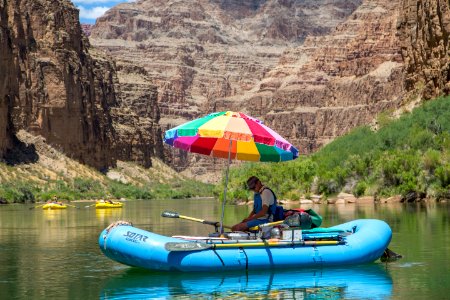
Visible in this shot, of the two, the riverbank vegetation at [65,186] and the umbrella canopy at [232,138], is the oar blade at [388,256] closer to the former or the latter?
the umbrella canopy at [232,138]

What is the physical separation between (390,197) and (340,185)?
39.5 feet

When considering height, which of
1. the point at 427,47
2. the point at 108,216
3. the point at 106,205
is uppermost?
the point at 427,47

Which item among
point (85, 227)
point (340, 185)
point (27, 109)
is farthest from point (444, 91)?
point (27, 109)

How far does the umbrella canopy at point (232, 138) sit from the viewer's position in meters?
29.4

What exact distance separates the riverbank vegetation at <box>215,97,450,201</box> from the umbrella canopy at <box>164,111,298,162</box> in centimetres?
4981

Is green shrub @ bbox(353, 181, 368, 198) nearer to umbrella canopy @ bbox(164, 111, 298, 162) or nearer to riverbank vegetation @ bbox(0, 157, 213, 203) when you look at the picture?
riverbank vegetation @ bbox(0, 157, 213, 203)

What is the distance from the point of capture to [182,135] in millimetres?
A: 29672

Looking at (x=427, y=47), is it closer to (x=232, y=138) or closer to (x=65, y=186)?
(x=65, y=186)

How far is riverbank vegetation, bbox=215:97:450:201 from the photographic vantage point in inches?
3270

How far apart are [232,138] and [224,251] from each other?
11.2 ft

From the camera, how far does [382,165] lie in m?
89.0

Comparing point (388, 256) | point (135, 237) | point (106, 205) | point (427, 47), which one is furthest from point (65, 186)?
point (135, 237)

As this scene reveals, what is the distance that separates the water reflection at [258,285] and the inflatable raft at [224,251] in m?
0.28

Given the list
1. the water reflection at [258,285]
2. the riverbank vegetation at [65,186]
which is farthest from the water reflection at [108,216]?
the riverbank vegetation at [65,186]
